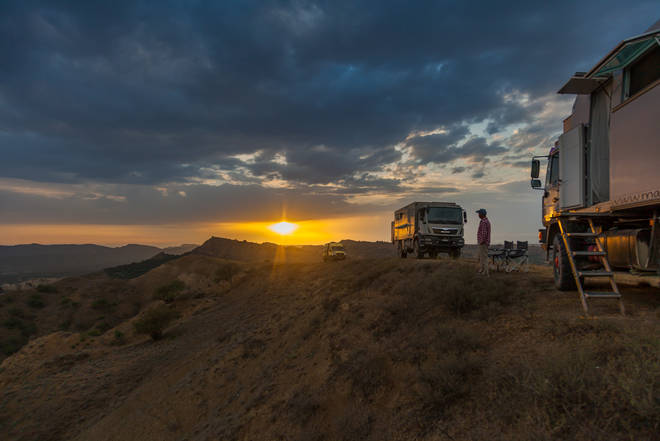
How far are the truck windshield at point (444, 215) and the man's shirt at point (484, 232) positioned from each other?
834 centimetres

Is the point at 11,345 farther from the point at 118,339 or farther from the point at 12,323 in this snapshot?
the point at 118,339

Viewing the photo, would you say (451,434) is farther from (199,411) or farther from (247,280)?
(247,280)

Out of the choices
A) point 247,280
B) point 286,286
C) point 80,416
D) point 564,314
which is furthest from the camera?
point 247,280

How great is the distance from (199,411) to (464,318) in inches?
363

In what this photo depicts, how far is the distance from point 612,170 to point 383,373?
6579 millimetres

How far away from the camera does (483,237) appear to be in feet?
Answer: 42.3

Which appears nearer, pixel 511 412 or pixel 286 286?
pixel 511 412

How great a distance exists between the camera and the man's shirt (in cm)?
1280

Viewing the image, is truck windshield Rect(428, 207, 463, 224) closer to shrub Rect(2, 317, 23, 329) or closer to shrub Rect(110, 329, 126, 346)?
shrub Rect(110, 329, 126, 346)

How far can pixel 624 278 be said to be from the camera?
769 centimetres

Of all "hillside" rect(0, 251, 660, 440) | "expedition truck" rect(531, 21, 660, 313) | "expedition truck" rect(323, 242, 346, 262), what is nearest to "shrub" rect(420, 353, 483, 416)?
"hillside" rect(0, 251, 660, 440)

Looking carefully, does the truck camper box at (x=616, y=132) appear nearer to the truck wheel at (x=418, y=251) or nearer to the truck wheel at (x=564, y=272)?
the truck wheel at (x=564, y=272)

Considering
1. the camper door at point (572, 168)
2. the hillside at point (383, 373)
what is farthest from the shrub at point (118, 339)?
the camper door at point (572, 168)

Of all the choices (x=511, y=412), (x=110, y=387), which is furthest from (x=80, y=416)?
(x=511, y=412)
